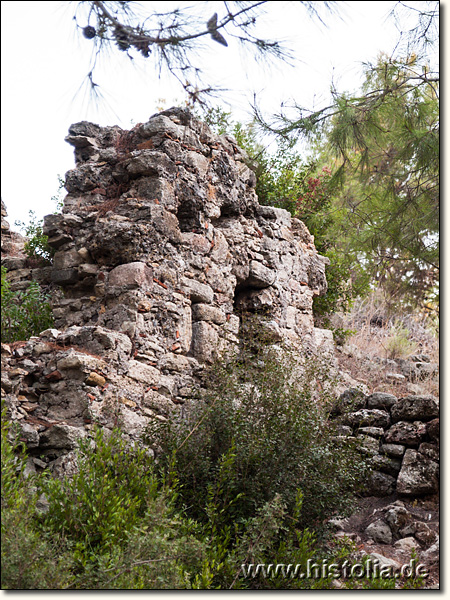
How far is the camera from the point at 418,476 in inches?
219

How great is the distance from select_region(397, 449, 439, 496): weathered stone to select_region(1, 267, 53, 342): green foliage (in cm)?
359

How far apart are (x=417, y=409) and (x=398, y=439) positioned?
13.8 inches

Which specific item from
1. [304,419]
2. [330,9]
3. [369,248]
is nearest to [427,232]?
[369,248]

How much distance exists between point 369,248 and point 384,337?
442 cm

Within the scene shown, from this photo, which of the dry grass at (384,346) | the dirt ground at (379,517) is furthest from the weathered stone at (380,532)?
the dry grass at (384,346)

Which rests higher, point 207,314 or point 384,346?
point 384,346

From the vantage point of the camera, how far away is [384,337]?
11.2m

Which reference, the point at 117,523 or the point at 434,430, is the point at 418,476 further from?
the point at 117,523

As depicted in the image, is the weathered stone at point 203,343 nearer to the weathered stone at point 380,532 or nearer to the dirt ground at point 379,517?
the dirt ground at point 379,517

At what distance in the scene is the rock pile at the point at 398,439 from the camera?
556 cm

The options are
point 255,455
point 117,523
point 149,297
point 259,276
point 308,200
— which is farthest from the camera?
point 308,200

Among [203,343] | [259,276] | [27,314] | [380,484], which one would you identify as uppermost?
[259,276]

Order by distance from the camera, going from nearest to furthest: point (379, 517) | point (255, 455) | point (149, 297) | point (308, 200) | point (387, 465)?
point (255, 455)
point (379, 517)
point (149, 297)
point (387, 465)
point (308, 200)

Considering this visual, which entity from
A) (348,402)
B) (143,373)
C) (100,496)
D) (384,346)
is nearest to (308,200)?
(384,346)
